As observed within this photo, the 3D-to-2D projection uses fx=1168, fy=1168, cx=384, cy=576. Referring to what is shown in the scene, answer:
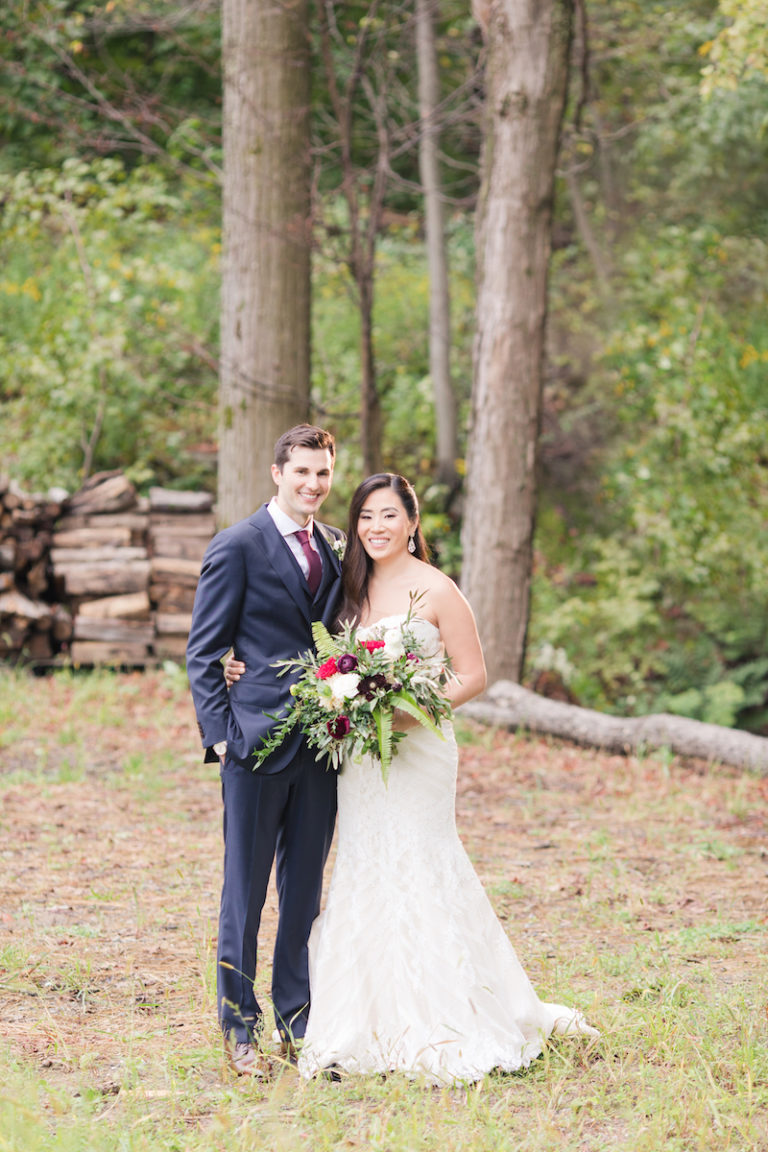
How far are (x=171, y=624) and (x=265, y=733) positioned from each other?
25.0 feet

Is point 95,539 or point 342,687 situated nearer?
point 342,687

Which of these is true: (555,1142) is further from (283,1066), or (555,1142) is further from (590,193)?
(590,193)

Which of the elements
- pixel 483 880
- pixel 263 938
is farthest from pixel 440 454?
pixel 263 938

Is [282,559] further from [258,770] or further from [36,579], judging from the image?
[36,579]

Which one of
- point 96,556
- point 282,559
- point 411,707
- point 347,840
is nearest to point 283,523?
point 282,559

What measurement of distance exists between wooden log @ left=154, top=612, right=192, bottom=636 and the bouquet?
24.7ft

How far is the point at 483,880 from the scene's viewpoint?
6082 millimetres

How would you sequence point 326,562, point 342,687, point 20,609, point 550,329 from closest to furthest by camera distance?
point 342,687 → point 326,562 → point 20,609 → point 550,329

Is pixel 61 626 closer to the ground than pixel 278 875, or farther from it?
farther from it

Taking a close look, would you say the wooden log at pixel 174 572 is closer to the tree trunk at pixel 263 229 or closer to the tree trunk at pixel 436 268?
the tree trunk at pixel 263 229

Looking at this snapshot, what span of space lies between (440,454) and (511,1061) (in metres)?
9.48

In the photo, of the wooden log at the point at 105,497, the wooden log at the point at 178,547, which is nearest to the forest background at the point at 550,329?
the wooden log at the point at 105,497

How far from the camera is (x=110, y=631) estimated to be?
1123 cm

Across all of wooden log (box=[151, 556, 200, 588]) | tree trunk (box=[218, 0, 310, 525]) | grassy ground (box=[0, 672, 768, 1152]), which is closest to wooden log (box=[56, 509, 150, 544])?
wooden log (box=[151, 556, 200, 588])
